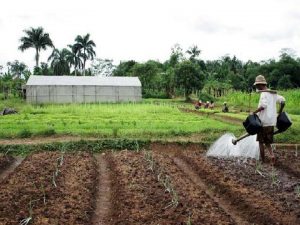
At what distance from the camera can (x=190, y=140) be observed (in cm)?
1374

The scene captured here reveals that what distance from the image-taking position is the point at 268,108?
9336 millimetres

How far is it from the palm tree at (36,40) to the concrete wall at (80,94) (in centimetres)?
1962

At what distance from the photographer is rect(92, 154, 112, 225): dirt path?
20.1ft

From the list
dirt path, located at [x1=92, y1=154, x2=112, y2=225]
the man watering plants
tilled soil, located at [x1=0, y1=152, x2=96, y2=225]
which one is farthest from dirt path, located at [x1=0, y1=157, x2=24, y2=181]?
the man watering plants

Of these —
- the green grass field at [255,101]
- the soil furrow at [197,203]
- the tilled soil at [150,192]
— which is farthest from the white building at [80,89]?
the soil furrow at [197,203]

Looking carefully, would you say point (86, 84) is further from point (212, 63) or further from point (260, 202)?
point (212, 63)

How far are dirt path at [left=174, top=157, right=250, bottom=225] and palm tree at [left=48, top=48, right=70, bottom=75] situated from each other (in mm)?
53452

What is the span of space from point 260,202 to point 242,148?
14.4 ft

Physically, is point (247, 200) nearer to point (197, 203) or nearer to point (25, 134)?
point (197, 203)

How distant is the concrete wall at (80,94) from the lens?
130ft

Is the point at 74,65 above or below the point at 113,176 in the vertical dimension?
above

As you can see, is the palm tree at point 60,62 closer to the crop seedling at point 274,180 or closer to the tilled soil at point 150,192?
the tilled soil at point 150,192

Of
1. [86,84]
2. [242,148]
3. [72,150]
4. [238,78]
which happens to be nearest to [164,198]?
[242,148]

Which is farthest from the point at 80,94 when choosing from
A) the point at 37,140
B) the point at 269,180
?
the point at 269,180
